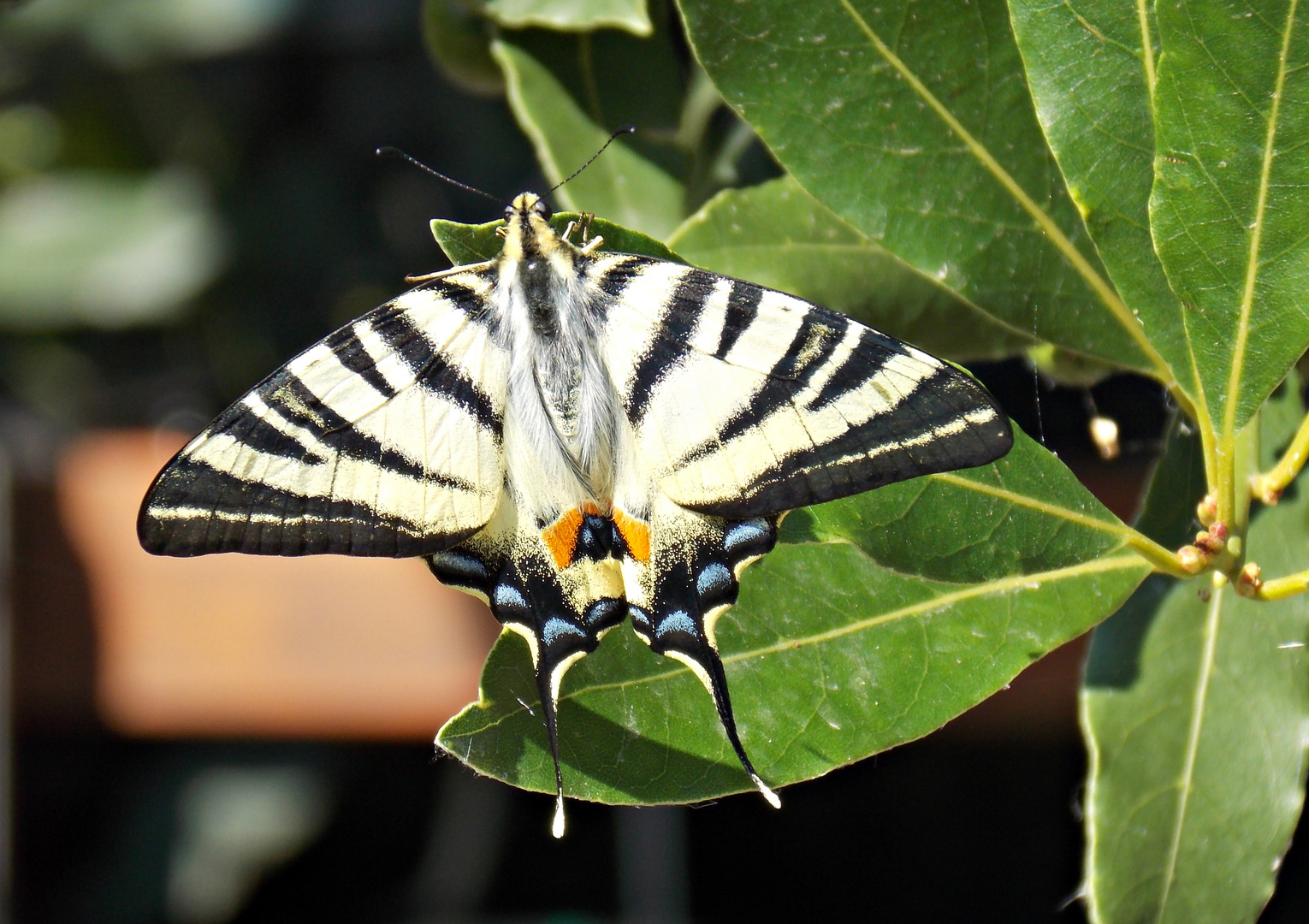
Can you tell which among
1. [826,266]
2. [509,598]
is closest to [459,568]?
[509,598]

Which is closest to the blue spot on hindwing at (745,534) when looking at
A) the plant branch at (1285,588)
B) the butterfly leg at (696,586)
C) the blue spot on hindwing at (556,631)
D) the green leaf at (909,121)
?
the butterfly leg at (696,586)

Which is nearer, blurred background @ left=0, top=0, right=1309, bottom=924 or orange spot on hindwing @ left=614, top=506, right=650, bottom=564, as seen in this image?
orange spot on hindwing @ left=614, top=506, right=650, bottom=564

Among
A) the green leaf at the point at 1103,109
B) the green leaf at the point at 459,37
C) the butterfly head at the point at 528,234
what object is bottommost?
the butterfly head at the point at 528,234

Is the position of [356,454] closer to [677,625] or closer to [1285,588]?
[677,625]

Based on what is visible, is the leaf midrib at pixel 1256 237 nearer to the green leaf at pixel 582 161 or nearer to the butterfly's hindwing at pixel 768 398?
the butterfly's hindwing at pixel 768 398

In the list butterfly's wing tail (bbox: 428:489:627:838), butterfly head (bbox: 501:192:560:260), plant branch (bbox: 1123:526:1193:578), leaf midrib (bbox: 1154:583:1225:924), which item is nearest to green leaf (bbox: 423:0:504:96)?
butterfly head (bbox: 501:192:560:260)

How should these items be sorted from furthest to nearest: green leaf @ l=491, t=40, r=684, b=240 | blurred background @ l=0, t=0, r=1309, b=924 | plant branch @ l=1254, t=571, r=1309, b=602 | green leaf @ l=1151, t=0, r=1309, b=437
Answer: blurred background @ l=0, t=0, r=1309, b=924 → green leaf @ l=491, t=40, r=684, b=240 → plant branch @ l=1254, t=571, r=1309, b=602 → green leaf @ l=1151, t=0, r=1309, b=437

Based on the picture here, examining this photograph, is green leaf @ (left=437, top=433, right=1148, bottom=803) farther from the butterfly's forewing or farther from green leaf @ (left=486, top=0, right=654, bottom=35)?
green leaf @ (left=486, top=0, right=654, bottom=35)
